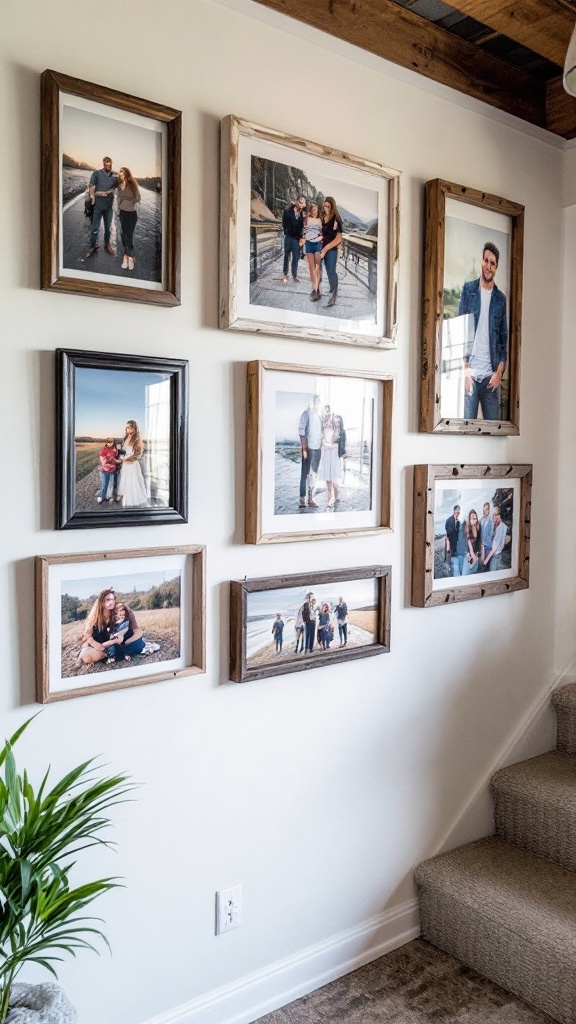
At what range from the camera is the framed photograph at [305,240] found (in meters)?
1.79

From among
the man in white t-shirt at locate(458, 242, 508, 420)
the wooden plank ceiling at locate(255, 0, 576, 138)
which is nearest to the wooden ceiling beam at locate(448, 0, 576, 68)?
the wooden plank ceiling at locate(255, 0, 576, 138)

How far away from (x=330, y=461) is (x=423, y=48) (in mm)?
1178

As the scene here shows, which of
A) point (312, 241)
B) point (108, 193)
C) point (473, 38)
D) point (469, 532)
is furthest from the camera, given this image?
point (469, 532)

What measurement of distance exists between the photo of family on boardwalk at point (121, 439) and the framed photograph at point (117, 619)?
0.39ft

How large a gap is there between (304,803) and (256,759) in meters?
0.21

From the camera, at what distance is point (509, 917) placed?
2068mm

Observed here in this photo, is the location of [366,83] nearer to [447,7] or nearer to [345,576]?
[447,7]

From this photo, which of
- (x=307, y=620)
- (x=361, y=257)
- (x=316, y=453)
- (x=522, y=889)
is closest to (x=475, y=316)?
(x=361, y=257)

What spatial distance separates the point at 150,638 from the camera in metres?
1.72

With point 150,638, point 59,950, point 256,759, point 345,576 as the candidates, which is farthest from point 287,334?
point 59,950

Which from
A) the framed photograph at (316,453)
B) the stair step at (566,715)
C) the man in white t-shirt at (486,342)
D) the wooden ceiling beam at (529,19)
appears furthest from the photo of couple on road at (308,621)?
the wooden ceiling beam at (529,19)

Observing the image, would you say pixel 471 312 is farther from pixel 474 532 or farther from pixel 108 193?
pixel 108 193

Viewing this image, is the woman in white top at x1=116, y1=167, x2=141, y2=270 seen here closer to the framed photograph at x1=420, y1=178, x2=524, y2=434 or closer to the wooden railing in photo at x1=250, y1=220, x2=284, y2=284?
the wooden railing in photo at x1=250, y1=220, x2=284, y2=284

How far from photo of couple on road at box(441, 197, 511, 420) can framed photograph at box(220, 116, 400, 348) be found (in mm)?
245
